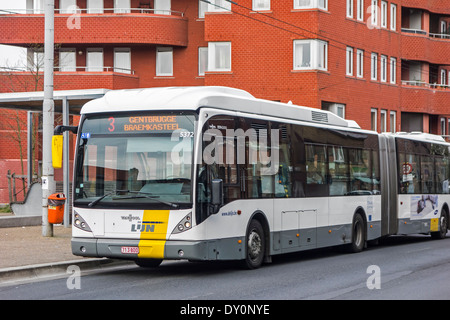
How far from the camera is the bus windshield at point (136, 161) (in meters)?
14.0

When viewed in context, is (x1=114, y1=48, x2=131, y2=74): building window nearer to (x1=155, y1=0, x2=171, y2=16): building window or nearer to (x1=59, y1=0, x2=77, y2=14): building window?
(x1=155, y1=0, x2=171, y2=16): building window

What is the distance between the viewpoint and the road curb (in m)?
14.1

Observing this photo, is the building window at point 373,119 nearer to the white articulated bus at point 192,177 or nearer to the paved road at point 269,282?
the paved road at point 269,282

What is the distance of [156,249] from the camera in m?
13.9

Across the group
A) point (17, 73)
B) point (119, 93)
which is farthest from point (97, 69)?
point (119, 93)

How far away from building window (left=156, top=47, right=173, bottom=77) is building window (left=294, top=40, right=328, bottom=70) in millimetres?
7919

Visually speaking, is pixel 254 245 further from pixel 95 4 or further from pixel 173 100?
pixel 95 4

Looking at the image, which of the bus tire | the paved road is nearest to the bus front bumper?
the paved road

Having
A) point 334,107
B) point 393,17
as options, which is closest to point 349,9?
point 334,107

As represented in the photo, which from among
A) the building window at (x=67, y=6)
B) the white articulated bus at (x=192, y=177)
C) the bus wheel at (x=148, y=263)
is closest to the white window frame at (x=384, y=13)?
the building window at (x=67, y=6)

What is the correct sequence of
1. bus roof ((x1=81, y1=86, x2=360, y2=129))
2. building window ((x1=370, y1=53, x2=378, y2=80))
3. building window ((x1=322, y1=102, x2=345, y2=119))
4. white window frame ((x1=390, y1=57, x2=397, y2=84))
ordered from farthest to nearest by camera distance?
white window frame ((x1=390, y1=57, x2=397, y2=84)) < building window ((x1=370, y1=53, x2=378, y2=80)) < building window ((x1=322, y1=102, x2=345, y2=119)) < bus roof ((x1=81, y1=86, x2=360, y2=129))

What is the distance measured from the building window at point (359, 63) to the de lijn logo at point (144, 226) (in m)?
31.3
